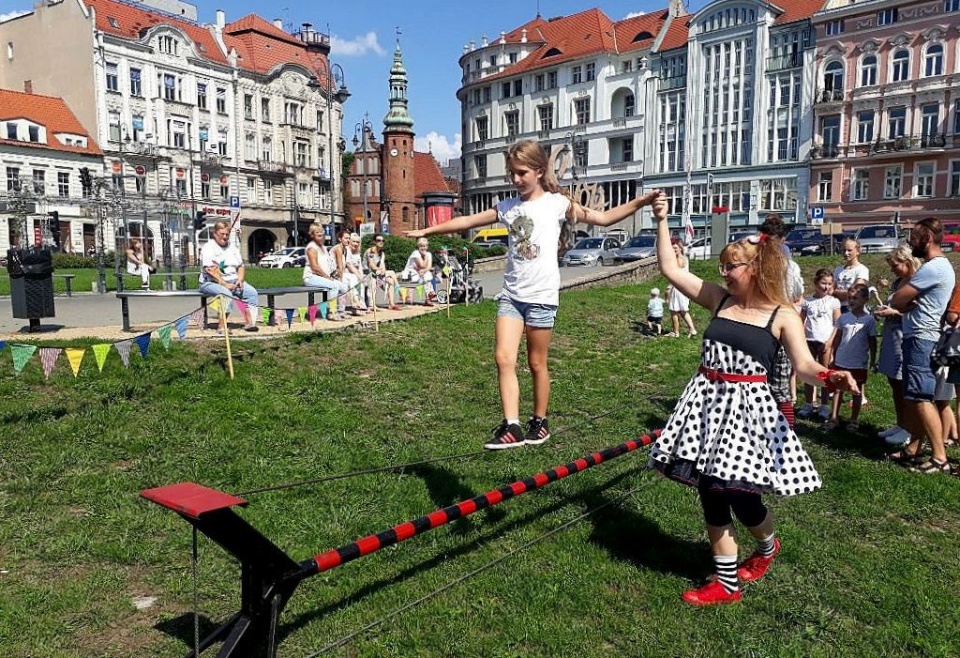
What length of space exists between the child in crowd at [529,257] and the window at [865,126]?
54125mm

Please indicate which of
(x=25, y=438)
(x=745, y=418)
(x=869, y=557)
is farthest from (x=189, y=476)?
(x=869, y=557)

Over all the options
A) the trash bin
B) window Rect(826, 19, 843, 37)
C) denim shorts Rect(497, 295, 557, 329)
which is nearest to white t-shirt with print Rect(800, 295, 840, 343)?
denim shorts Rect(497, 295, 557, 329)

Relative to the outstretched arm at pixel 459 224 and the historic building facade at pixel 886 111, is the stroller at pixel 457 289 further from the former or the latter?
the historic building facade at pixel 886 111

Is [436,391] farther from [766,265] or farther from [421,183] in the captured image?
[421,183]

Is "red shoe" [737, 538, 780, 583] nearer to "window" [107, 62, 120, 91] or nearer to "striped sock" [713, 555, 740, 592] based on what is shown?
"striped sock" [713, 555, 740, 592]

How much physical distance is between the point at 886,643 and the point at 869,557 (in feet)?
3.52

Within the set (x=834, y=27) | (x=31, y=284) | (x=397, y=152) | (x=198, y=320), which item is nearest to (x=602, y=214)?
(x=198, y=320)

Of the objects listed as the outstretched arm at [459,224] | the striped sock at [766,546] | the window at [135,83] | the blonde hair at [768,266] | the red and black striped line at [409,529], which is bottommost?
the striped sock at [766,546]

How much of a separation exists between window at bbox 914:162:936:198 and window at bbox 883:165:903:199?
1008 mm

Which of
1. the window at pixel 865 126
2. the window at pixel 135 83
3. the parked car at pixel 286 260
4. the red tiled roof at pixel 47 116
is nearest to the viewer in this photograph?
the parked car at pixel 286 260

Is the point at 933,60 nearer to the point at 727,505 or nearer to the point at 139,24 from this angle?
the point at 727,505

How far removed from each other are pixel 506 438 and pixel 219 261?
28.7 ft

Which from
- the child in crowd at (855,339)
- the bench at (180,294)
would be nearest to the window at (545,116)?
the bench at (180,294)

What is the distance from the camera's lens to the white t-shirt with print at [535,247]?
499 centimetres
